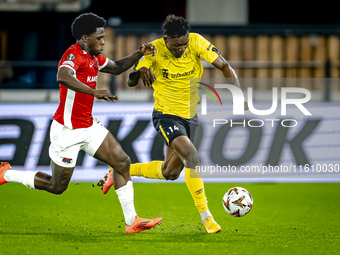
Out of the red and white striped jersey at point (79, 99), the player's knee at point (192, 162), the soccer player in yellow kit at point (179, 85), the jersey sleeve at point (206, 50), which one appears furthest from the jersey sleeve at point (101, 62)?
the player's knee at point (192, 162)

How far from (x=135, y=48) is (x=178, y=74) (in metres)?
5.22

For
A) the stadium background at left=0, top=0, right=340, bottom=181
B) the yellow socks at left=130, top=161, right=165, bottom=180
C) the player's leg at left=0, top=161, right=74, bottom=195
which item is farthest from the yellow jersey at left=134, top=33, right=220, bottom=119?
the stadium background at left=0, top=0, right=340, bottom=181

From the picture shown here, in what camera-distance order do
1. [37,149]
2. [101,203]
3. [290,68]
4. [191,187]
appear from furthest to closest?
[290,68]
[37,149]
[101,203]
[191,187]

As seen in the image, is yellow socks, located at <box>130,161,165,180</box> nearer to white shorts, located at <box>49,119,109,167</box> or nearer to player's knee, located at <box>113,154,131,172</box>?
player's knee, located at <box>113,154,131,172</box>

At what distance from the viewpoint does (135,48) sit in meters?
10.3

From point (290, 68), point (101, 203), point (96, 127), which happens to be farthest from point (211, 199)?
point (290, 68)

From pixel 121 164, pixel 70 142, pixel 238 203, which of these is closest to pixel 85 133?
pixel 70 142

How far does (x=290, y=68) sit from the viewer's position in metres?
10.2

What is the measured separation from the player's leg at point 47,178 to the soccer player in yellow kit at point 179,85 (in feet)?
2.52

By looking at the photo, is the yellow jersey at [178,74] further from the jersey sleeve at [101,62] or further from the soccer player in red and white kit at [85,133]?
the soccer player in red and white kit at [85,133]

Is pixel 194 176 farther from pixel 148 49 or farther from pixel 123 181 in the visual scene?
pixel 148 49

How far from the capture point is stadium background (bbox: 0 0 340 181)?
8.38 metres

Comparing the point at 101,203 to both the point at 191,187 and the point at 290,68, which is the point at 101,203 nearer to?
the point at 191,187

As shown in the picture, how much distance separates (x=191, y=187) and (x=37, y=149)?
13.6 feet
